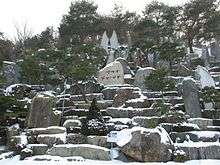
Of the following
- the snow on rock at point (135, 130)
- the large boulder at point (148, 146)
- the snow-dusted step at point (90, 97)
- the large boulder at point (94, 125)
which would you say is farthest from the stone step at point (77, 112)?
the large boulder at point (148, 146)

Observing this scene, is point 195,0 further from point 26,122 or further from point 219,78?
point 26,122

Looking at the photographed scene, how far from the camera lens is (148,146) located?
11289mm

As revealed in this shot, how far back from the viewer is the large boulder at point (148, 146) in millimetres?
11211

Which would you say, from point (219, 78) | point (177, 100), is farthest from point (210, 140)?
point (219, 78)

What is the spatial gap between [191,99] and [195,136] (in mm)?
2635

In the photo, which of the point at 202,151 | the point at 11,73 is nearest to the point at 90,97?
the point at 11,73

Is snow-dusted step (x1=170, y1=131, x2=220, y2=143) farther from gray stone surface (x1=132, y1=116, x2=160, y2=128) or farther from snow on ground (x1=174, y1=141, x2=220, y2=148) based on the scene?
gray stone surface (x1=132, y1=116, x2=160, y2=128)

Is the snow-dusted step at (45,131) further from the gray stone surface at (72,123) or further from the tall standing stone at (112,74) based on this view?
Answer: the tall standing stone at (112,74)

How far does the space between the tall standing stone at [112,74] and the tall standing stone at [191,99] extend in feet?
12.7

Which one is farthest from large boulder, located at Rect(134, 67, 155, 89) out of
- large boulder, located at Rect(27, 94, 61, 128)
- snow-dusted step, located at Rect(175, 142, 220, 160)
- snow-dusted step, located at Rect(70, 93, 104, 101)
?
snow-dusted step, located at Rect(175, 142, 220, 160)

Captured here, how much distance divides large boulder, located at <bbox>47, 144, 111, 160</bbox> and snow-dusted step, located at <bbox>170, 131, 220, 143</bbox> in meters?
2.62

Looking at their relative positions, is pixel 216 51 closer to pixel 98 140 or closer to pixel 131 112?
pixel 131 112

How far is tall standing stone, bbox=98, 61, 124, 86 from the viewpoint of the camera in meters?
18.0

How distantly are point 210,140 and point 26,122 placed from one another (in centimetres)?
668
